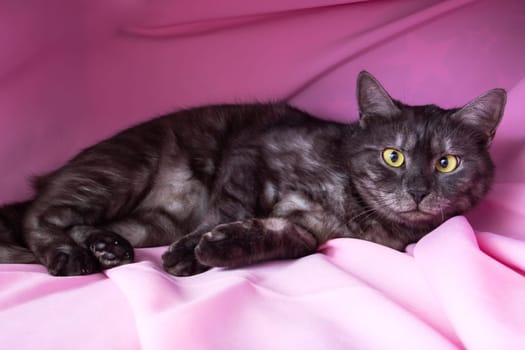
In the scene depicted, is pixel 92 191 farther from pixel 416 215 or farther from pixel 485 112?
pixel 485 112

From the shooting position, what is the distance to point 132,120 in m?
2.42

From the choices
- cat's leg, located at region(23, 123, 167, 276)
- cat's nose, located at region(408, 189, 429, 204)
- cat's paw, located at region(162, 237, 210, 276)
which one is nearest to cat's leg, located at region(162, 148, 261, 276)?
cat's paw, located at region(162, 237, 210, 276)

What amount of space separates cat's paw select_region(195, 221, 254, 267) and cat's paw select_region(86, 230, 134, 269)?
0.87 ft

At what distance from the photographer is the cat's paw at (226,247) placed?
5.12ft

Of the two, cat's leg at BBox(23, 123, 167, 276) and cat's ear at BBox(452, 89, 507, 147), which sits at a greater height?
cat's ear at BBox(452, 89, 507, 147)

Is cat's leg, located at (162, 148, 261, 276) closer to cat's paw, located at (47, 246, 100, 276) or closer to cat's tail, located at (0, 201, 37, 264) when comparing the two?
cat's paw, located at (47, 246, 100, 276)

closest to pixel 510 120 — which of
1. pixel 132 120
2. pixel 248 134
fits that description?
pixel 248 134

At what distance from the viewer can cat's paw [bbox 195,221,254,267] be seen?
1.56 meters

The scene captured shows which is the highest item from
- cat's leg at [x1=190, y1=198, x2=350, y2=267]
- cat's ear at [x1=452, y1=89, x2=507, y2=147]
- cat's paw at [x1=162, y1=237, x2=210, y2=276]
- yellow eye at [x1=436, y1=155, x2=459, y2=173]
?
cat's ear at [x1=452, y1=89, x2=507, y2=147]

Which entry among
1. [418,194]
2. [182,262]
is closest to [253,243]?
[182,262]

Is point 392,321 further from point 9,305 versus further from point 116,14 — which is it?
point 116,14

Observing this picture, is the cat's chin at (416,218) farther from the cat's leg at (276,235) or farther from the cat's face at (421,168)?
the cat's leg at (276,235)

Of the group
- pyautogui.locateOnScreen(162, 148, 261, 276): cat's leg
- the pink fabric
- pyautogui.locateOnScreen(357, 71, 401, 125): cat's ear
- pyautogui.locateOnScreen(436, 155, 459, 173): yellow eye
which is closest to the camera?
the pink fabric

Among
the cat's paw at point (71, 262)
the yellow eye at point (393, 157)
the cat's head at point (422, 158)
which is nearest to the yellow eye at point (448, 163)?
the cat's head at point (422, 158)
